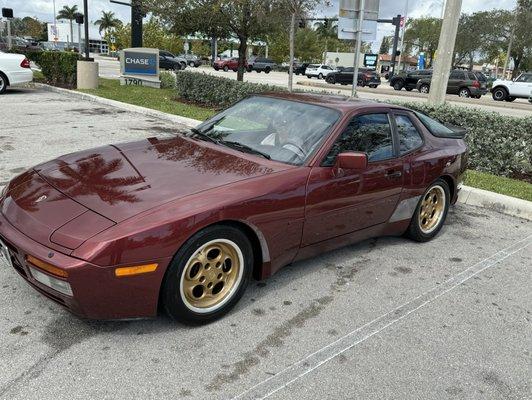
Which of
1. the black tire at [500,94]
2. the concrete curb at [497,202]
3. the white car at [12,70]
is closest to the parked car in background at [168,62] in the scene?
the black tire at [500,94]

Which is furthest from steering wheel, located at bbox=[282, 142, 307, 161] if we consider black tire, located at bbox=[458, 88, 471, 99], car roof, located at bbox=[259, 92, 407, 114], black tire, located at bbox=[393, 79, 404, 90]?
black tire, located at bbox=[393, 79, 404, 90]

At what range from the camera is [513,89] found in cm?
2822

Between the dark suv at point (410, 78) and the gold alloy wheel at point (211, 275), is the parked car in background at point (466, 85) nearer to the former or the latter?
the dark suv at point (410, 78)

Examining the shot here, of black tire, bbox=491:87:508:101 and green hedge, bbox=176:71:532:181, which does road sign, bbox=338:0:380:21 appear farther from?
black tire, bbox=491:87:508:101

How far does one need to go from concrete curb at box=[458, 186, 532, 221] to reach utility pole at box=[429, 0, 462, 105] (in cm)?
323

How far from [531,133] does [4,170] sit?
7.26 metres

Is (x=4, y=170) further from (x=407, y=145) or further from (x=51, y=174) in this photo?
(x=407, y=145)

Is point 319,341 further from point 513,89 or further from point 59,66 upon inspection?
point 513,89

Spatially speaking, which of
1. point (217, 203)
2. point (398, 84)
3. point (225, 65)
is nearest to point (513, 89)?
point (398, 84)

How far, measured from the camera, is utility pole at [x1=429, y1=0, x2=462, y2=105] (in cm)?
822

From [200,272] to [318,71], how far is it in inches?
1802

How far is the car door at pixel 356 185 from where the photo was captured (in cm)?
346

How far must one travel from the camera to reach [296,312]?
3264mm

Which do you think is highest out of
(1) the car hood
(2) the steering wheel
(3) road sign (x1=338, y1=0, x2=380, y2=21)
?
(3) road sign (x1=338, y1=0, x2=380, y2=21)
